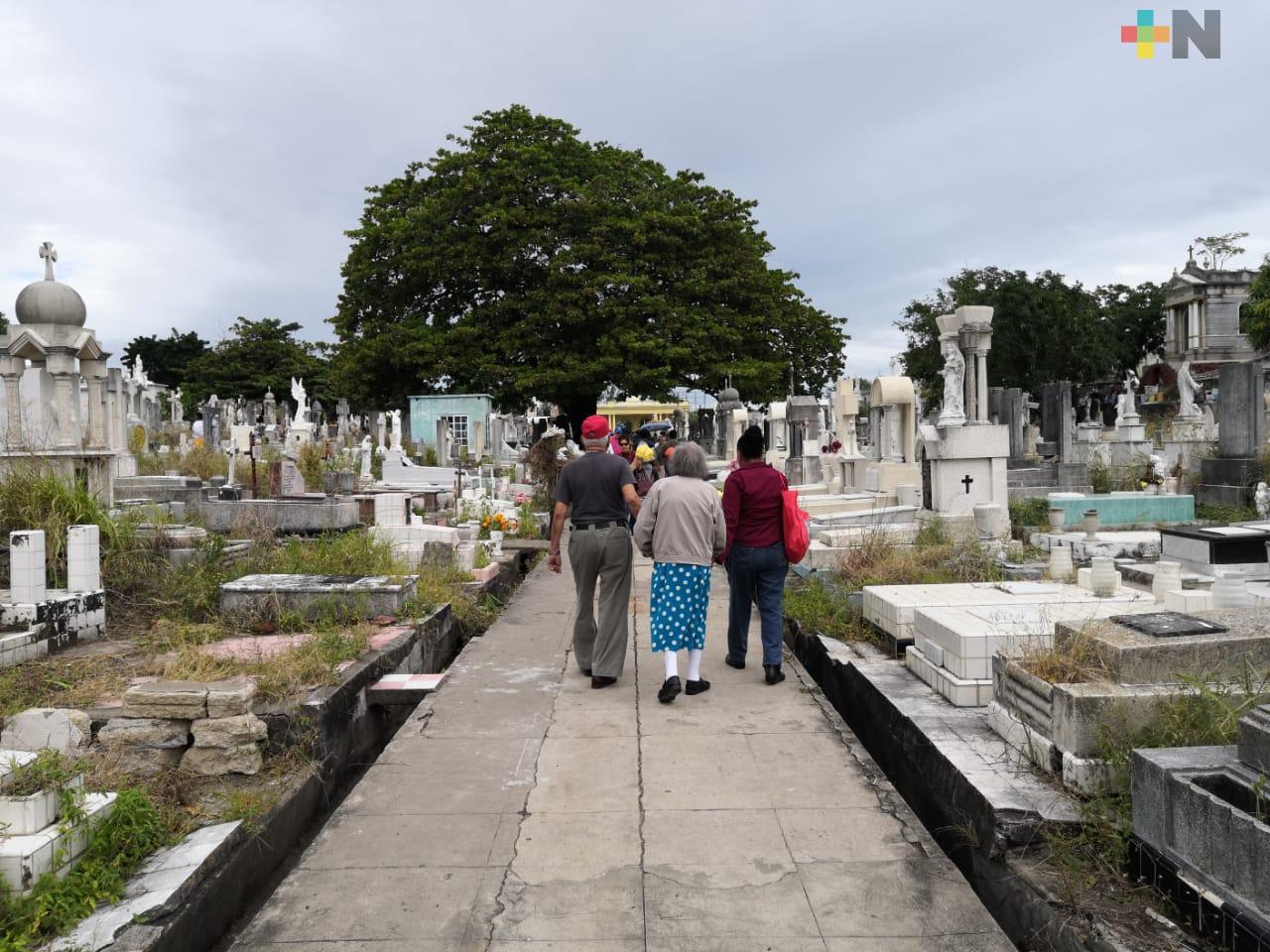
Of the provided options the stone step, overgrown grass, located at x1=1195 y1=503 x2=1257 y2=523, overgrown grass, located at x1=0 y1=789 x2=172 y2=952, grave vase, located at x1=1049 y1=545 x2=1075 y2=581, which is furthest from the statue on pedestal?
overgrown grass, located at x1=0 y1=789 x2=172 y2=952

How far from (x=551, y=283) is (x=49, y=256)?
15.0 m

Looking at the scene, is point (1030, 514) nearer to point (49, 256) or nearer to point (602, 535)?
point (602, 535)

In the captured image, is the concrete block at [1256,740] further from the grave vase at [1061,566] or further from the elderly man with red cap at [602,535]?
the grave vase at [1061,566]

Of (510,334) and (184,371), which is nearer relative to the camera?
(510,334)

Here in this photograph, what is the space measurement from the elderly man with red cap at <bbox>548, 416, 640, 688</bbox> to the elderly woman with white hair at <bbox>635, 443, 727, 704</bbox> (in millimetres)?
194

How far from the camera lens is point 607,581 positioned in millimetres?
6184

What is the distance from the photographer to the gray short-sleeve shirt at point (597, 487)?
244 inches

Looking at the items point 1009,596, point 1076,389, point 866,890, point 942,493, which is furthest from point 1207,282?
point 866,890

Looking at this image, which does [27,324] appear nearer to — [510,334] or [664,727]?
[664,727]

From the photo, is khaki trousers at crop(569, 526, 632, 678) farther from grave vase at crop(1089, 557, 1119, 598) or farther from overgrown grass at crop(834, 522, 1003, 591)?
grave vase at crop(1089, 557, 1119, 598)

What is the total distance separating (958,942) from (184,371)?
63331mm

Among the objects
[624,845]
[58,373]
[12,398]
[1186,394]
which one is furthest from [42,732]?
[1186,394]

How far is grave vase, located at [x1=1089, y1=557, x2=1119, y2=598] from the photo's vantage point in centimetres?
668

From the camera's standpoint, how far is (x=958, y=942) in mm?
3100
